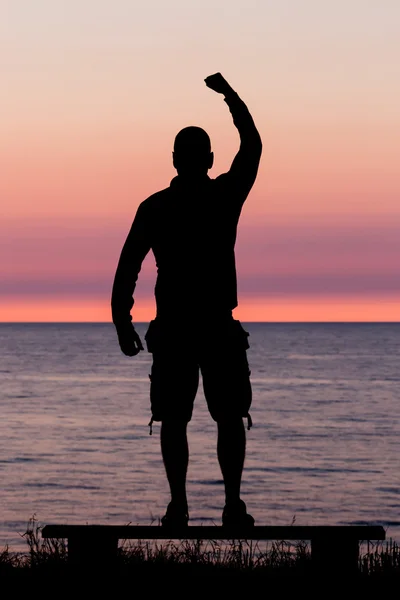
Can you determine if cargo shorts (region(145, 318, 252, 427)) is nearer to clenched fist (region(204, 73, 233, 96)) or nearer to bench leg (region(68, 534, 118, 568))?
bench leg (region(68, 534, 118, 568))

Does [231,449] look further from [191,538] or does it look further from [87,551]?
[87,551]

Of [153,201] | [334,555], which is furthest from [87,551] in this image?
[153,201]

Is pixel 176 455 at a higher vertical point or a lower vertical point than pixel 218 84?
lower

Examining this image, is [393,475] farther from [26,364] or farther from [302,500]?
[26,364]

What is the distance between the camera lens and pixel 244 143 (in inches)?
326

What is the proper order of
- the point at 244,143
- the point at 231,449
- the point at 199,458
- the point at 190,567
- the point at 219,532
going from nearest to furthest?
the point at 219,532
the point at 190,567
the point at 244,143
the point at 231,449
the point at 199,458

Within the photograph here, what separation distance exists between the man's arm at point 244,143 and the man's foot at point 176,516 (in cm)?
215

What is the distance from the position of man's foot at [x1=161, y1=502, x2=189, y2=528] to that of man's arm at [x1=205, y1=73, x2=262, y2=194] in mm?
2151

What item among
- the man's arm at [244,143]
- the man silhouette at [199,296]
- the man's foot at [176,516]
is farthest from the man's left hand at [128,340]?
the man's arm at [244,143]

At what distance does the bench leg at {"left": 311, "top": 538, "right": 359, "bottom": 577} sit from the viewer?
818 cm

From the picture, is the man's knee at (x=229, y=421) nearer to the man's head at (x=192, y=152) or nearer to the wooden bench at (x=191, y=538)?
the wooden bench at (x=191, y=538)

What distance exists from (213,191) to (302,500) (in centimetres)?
2396

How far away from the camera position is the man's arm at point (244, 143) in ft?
27.1

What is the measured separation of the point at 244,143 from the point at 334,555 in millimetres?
2757
